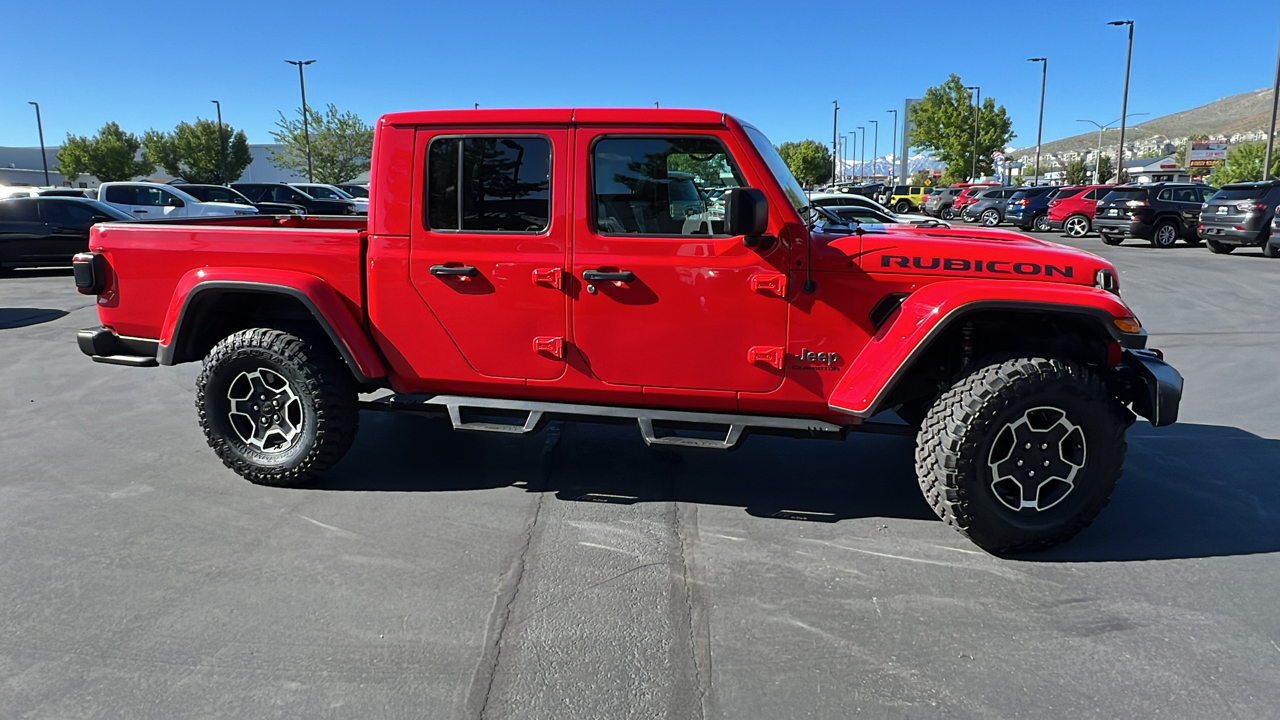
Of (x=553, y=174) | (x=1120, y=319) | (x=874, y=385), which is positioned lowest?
(x=874, y=385)

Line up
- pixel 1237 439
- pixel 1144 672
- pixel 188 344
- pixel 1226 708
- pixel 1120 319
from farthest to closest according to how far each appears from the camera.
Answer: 1. pixel 1237 439
2. pixel 188 344
3. pixel 1120 319
4. pixel 1144 672
5. pixel 1226 708

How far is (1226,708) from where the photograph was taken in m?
2.60

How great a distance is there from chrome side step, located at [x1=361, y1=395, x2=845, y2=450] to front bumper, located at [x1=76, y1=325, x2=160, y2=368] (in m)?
1.44

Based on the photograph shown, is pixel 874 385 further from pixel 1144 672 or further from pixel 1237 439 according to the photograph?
pixel 1237 439

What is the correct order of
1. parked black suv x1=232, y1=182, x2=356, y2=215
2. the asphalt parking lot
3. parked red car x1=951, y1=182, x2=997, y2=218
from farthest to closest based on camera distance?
parked red car x1=951, y1=182, x2=997, y2=218
parked black suv x1=232, y1=182, x2=356, y2=215
the asphalt parking lot

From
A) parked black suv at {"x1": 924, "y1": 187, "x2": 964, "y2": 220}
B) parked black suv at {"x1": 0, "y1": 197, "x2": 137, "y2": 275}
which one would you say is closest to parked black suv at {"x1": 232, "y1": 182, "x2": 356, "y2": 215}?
parked black suv at {"x1": 0, "y1": 197, "x2": 137, "y2": 275}

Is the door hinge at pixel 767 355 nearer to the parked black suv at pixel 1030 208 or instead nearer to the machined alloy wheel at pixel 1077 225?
the machined alloy wheel at pixel 1077 225

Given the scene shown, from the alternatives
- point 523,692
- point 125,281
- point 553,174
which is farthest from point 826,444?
point 125,281

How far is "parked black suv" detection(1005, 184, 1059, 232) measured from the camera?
29156 mm

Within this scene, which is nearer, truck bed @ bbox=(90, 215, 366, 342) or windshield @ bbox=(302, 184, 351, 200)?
truck bed @ bbox=(90, 215, 366, 342)

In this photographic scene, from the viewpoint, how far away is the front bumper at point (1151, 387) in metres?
3.62

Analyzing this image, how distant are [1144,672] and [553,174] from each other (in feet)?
10.2

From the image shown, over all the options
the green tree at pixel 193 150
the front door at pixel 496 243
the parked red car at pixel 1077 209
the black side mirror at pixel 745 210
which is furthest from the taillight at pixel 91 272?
the green tree at pixel 193 150

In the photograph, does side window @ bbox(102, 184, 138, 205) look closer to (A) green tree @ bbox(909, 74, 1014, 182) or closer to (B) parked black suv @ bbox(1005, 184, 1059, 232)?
(B) parked black suv @ bbox(1005, 184, 1059, 232)
